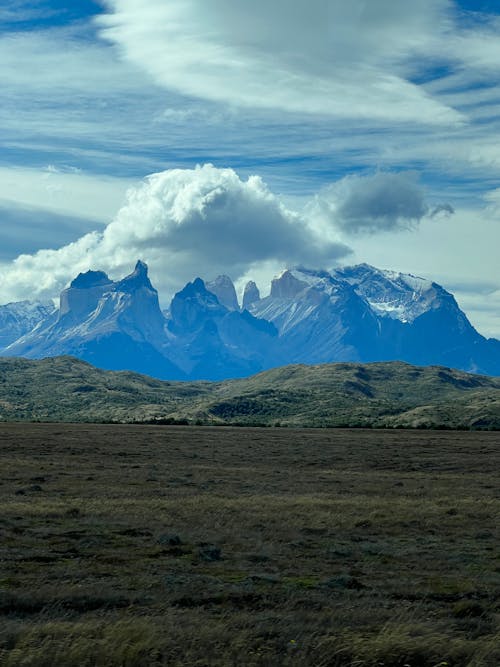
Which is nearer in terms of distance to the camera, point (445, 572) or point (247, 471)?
point (445, 572)

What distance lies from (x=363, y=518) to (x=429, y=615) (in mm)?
16012

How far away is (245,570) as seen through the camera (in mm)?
20031

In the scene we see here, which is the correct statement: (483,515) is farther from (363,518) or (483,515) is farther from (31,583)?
(31,583)

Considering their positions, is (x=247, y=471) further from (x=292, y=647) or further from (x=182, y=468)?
(x=292, y=647)

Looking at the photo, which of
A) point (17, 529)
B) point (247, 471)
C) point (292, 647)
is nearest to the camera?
point (292, 647)

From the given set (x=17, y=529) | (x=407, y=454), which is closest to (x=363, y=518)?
(x=17, y=529)

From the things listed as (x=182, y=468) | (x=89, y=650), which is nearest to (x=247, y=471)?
(x=182, y=468)

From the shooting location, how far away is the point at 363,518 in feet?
101

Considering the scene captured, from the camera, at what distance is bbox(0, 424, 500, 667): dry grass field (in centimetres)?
1157

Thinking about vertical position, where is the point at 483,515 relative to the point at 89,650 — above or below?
below

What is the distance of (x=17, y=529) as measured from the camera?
84.1 ft

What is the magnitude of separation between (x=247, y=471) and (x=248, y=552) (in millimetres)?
32610

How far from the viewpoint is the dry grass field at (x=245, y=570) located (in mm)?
11570

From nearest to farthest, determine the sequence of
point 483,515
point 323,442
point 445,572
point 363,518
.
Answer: point 445,572 < point 363,518 < point 483,515 < point 323,442
